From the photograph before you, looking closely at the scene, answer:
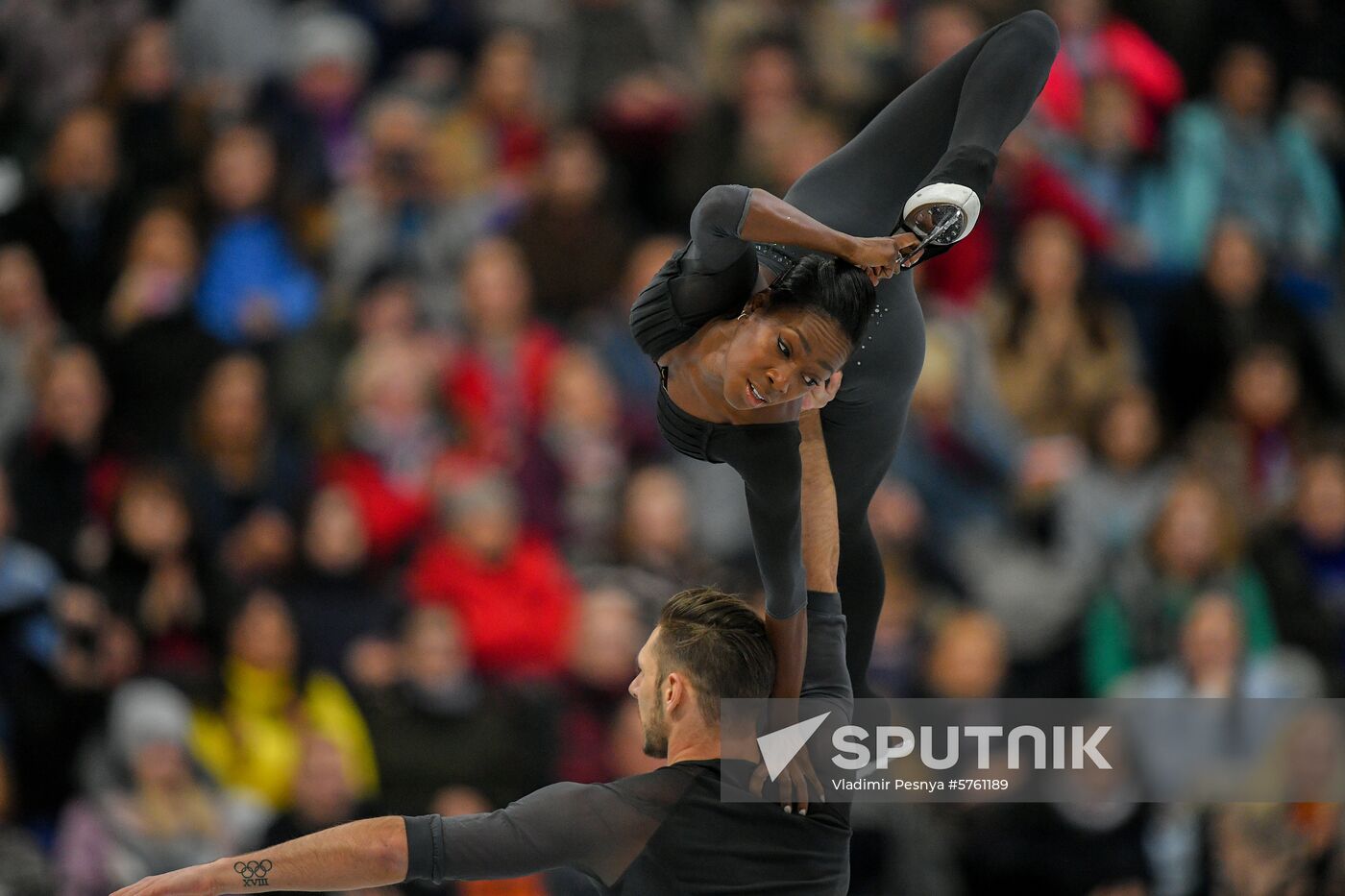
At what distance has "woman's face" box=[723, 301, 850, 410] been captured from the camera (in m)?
3.35

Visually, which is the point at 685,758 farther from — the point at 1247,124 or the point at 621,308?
the point at 1247,124

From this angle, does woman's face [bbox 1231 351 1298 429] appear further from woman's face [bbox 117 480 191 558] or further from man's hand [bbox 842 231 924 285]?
man's hand [bbox 842 231 924 285]

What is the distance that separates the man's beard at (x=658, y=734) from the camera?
3.60 metres

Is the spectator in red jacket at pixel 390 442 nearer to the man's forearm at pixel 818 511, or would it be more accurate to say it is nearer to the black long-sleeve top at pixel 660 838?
the man's forearm at pixel 818 511

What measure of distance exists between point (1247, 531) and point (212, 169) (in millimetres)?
4321

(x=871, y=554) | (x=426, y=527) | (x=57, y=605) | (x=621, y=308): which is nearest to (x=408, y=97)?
(x=621, y=308)

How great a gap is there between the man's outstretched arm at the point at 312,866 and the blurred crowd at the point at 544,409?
8.39 feet

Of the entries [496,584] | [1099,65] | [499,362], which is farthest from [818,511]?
[1099,65]

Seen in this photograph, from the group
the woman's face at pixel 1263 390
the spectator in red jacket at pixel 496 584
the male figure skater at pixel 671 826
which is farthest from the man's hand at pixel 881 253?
the woman's face at pixel 1263 390

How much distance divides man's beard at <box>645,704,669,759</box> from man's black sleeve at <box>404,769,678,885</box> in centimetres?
9

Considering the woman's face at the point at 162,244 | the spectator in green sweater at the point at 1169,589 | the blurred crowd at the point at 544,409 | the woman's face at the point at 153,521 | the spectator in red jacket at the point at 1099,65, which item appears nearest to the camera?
the blurred crowd at the point at 544,409

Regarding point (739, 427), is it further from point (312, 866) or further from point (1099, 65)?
A: point (1099, 65)

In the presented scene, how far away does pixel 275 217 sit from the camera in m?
7.71

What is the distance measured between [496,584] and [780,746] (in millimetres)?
3305
